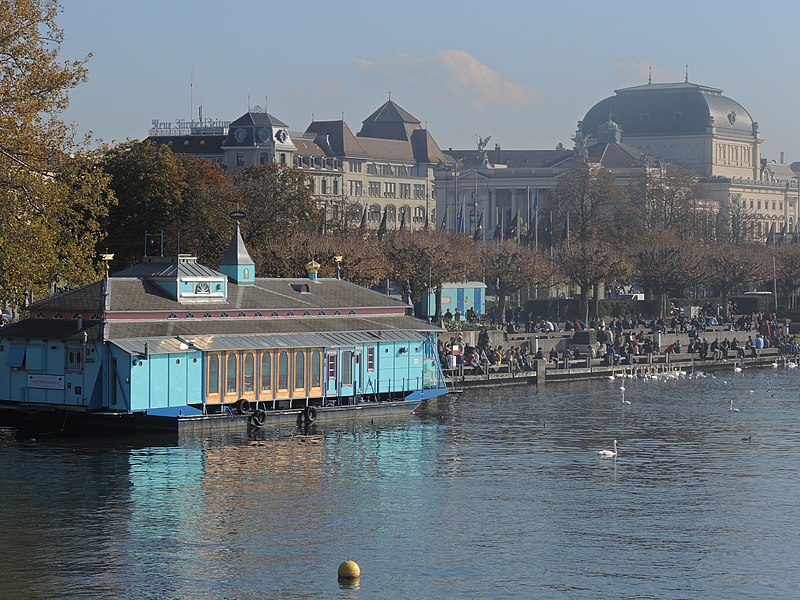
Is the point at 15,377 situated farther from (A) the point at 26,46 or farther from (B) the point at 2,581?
(B) the point at 2,581

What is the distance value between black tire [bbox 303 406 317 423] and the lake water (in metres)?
0.81

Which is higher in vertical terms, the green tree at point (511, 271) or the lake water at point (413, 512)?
the green tree at point (511, 271)

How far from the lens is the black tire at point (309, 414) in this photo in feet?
250

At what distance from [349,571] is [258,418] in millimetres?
28112

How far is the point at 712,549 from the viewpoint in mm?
50688

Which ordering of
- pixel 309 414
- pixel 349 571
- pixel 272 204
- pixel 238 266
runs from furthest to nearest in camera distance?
pixel 272 204 → pixel 238 266 → pixel 309 414 → pixel 349 571

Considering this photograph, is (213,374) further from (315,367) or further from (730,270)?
(730,270)

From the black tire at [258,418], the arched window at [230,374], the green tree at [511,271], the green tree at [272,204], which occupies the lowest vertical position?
the black tire at [258,418]

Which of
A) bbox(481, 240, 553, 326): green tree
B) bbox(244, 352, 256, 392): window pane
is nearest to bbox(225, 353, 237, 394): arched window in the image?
bbox(244, 352, 256, 392): window pane

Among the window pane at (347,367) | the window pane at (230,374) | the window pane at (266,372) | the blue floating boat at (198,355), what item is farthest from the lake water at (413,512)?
the window pane at (266,372)

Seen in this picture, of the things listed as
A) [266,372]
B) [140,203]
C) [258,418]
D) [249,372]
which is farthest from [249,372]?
[140,203]

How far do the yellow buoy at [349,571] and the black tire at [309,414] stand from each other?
29.8 metres

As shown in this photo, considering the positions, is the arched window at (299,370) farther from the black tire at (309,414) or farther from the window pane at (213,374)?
the window pane at (213,374)

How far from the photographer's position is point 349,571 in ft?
152
